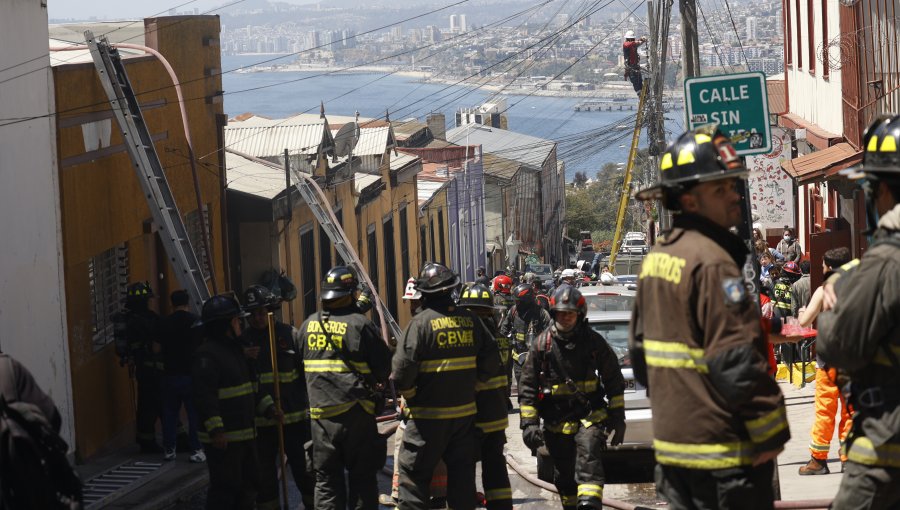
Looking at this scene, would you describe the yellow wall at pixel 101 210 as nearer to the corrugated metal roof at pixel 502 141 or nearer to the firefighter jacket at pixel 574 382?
the firefighter jacket at pixel 574 382

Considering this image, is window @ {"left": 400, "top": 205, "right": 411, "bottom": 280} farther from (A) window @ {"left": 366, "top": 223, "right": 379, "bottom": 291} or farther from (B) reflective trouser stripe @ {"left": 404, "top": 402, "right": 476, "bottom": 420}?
(B) reflective trouser stripe @ {"left": 404, "top": 402, "right": 476, "bottom": 420}

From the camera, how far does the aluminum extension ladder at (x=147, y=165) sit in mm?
14406

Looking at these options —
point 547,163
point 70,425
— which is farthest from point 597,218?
point 70,425

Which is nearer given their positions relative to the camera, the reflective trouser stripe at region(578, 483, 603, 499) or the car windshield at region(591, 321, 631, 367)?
the reflective trouser stripe at region(578, 483, 603, 499)

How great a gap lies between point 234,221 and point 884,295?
1708 centimetres

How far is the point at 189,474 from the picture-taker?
39.2ft

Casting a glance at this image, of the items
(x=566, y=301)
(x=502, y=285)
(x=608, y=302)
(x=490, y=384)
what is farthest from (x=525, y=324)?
(x=566, y=301)

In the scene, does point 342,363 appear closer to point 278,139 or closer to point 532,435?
point 532,435

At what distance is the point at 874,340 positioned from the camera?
4.61 metres

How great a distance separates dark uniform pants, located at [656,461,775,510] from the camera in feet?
15.0

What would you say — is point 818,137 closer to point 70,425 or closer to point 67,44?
point 67,44

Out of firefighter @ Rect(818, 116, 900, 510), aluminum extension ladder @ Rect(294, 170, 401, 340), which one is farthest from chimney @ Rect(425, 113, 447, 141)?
firefighter @ Rect(818, 116, 900, 510)

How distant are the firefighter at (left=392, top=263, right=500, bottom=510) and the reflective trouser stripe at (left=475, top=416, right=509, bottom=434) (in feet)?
1.96

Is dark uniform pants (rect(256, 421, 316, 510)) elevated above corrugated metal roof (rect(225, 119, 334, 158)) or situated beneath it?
situated beneath
